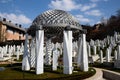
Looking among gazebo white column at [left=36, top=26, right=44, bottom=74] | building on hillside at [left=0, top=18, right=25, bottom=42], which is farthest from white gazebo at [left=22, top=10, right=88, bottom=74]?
building on hillside at [left=0, top=18, right=25, bottom=42]

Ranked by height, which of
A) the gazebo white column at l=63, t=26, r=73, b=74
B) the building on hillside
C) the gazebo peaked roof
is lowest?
the gazebo white column at l=63, t=26, r=73, b=74

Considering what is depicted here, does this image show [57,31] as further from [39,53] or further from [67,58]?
[67,58]

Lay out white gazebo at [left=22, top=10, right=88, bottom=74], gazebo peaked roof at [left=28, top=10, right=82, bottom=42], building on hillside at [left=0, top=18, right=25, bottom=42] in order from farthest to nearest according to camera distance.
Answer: building on hillside at [left=0, top=18, right=25, bottom=42] < gazebo peaked roof at [left=28, top=10, right=82, bottom=42] < white gazebo at [left=22, top=10, right=88, bottom=74]

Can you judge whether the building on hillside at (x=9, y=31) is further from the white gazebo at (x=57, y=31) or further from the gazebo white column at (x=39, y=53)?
the gazebo white column at (x=39, y=53)

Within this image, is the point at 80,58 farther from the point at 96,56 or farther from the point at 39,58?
the point at 96,56

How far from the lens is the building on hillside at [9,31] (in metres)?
70.7

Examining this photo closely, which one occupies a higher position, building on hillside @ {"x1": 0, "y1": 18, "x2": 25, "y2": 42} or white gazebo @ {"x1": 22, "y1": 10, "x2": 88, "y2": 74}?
building on hillside @ {"x1": 0, "y1": 18, "x2": 25, "y2": 42}

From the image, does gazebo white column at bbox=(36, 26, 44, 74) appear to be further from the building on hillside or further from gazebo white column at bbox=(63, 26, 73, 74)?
the building on hillside

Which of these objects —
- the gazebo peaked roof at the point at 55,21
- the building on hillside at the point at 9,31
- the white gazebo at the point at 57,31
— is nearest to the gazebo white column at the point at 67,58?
the white gazebo at the point at 57,31

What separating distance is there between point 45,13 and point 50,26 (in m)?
2.07

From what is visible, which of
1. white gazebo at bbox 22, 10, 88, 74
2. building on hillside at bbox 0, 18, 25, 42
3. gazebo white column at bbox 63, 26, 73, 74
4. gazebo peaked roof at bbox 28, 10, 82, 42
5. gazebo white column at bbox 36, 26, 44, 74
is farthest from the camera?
building on hillside at bbox 0, 18, 25, 42

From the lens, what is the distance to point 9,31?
249ft

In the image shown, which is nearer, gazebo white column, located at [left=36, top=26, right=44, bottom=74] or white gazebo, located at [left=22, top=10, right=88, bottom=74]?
gazebo white column, located at [left=36, top=26, right=44, bottom=74]

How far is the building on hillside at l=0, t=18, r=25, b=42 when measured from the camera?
232 feet
